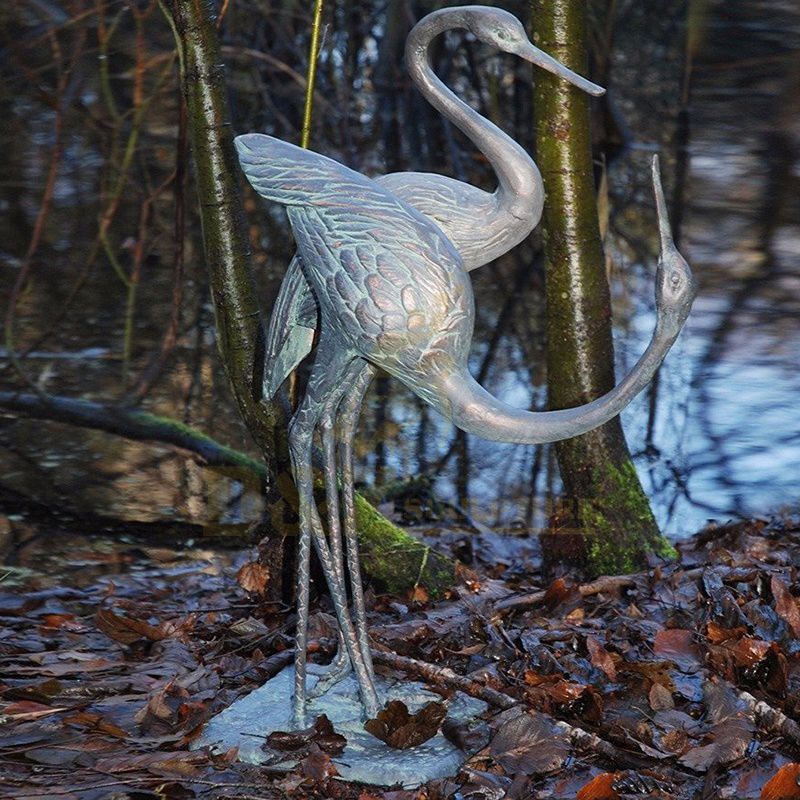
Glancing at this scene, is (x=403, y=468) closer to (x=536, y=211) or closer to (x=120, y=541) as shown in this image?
(x=120, y=541)

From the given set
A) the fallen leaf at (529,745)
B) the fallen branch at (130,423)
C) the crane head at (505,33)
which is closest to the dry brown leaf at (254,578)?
the fallen branch at (130,423)

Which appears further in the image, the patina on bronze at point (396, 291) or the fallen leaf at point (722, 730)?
the fallen leaf at point (722, 730)

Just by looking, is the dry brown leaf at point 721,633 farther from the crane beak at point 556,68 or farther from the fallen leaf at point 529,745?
the crane beak at point 556,68

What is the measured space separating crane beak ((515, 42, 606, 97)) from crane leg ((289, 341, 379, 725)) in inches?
35.5

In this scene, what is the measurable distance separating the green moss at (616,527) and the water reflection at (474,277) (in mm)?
981

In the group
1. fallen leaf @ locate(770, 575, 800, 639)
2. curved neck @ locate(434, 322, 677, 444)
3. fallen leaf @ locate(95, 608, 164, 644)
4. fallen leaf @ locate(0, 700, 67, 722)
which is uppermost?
curved neck @ locate(434, 322, 677, 444)

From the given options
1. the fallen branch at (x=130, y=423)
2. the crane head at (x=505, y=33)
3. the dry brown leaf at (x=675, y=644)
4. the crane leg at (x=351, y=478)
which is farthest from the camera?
the fallen branch at (x=130, y=423)

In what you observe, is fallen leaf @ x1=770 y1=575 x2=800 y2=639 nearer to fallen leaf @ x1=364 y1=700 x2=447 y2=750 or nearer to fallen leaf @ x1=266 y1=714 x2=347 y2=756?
fallen leaf @ x1=364 y1=700 x2=447 y2=750

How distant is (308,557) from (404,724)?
49 centimetres

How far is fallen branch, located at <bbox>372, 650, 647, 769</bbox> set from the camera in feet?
10.4

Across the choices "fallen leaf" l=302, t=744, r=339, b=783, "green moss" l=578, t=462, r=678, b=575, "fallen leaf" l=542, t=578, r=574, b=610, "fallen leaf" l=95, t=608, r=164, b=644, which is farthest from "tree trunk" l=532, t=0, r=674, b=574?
"fallen leaf" l=302, t=744, r=339, b=783

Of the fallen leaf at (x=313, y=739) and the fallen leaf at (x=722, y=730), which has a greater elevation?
the fallen leaf at (x=722, y=730)

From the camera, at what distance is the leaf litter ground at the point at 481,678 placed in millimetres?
3105

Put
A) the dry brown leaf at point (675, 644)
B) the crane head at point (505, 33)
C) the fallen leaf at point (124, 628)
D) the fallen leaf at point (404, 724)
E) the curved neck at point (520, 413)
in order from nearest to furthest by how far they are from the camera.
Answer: the curved neck at point (520, 413) → the crane head at point (505, 33) → the fallen leaf at point (404, 724) → the dry brown leaf at point (675, 644) → the fallen leaf at point (124, 628)
